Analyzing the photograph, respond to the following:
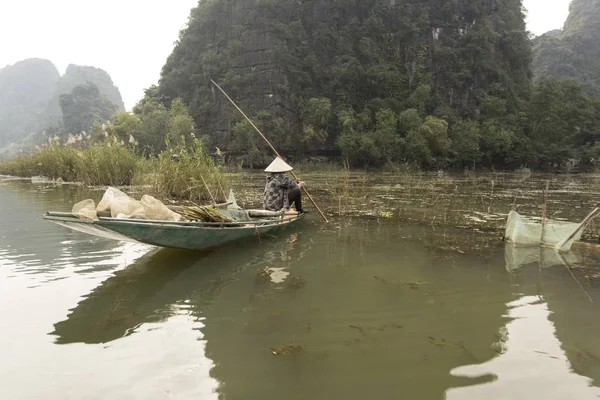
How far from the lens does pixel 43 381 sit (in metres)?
2.19

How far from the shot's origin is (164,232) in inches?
161

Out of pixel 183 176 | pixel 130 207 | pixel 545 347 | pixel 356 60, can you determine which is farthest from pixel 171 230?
pixel 356 60

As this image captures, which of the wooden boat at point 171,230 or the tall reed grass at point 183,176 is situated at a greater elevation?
the tall reed grass at point 183,176

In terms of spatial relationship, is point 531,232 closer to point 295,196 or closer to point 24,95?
point 295,196

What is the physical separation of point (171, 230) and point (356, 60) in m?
39.3

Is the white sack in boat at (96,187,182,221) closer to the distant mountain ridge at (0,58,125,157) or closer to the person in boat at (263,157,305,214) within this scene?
the person in boat at (263,157,305,214)

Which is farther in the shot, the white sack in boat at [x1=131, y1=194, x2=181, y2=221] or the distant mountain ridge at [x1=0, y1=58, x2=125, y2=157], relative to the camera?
the distant mountain ridge at [x1=0, y1=58, x2=125, y2=157]

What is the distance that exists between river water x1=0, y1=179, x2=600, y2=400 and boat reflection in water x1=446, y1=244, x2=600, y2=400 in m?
0.01

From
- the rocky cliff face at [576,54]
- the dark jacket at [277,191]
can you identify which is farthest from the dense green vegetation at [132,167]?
the rocky cliff face at [576,54]

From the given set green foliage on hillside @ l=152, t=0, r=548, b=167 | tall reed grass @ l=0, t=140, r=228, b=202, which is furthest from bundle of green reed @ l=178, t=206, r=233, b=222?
green foliage on hillside @ l=152, t=0, r=548, b=167

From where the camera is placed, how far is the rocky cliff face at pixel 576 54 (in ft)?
164

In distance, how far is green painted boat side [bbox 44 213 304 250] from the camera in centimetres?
367

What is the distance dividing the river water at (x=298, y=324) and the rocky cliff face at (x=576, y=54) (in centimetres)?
5433

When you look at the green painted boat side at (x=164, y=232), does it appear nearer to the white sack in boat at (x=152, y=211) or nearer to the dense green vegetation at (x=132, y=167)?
the white sack in boat at (x=152, y=211)
